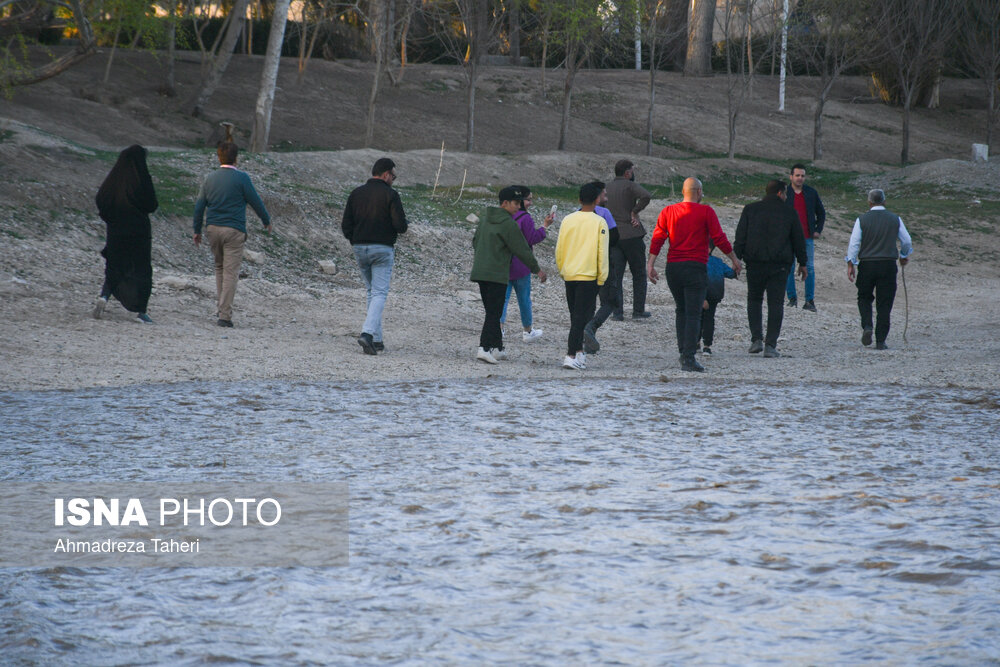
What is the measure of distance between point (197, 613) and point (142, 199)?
792cm

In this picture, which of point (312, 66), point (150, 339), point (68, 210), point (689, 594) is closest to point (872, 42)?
point (312, 66)

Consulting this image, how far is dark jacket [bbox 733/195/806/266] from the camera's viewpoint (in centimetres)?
1099

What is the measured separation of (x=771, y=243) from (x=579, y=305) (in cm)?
242

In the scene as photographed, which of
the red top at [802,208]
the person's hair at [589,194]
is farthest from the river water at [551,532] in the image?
the red top at [802,208]

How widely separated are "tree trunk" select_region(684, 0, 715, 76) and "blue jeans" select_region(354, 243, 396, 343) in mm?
44204

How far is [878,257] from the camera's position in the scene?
12.1 meters

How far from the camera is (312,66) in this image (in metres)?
41.3

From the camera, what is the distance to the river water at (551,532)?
3504 millimetres

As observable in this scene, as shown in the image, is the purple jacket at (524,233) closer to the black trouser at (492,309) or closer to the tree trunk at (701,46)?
the black trouser at (492,309)

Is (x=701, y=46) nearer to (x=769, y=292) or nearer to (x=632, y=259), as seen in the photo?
(x=632, y=259)

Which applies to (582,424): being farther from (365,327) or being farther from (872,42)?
(872,42)

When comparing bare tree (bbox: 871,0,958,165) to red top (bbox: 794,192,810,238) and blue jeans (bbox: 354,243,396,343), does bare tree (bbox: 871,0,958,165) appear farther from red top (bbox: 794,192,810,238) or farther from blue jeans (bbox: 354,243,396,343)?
blue jeans (bbox: 354,243,396,343)

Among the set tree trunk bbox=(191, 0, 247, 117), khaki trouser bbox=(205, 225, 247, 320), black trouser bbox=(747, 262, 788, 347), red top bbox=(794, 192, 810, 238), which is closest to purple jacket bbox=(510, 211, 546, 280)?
black trouser bbox=(747, 262, 788, 347)

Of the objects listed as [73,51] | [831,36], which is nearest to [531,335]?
[73,51]
